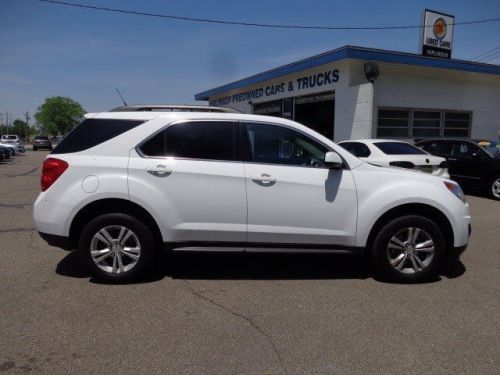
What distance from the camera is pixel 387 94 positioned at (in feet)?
51.1

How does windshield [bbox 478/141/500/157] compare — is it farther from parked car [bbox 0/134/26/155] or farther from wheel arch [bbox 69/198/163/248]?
parked car [bbox 0/134/26/155]

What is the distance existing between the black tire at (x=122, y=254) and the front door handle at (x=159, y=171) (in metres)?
0.51

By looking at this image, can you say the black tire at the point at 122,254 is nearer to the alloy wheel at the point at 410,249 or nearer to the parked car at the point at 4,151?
the alloy wheel at the point at 410,249

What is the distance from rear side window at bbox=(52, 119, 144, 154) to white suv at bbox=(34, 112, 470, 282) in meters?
0.01

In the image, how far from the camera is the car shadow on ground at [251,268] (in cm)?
463

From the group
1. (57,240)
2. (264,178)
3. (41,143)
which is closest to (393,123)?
(264,178)

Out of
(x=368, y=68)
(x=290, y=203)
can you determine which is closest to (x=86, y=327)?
(x=290, y=203)

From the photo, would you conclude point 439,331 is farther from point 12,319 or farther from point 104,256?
point 12,319

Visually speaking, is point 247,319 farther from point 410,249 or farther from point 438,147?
point 438,147

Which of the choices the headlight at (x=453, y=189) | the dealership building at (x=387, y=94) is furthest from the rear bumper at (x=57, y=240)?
the dealership building at (x=387, y=94)

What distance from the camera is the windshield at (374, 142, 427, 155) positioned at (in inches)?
378

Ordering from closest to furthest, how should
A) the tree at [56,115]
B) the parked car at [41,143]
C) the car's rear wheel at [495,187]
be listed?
the car's rear wheel at [495,187], the parked car at [41,143], the tree at [56,115]

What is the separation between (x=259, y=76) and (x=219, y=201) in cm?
1678

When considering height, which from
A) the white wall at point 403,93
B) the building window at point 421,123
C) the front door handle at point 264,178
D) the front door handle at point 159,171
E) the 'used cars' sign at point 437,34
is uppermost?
the 'used cars' sign at point 437,34
